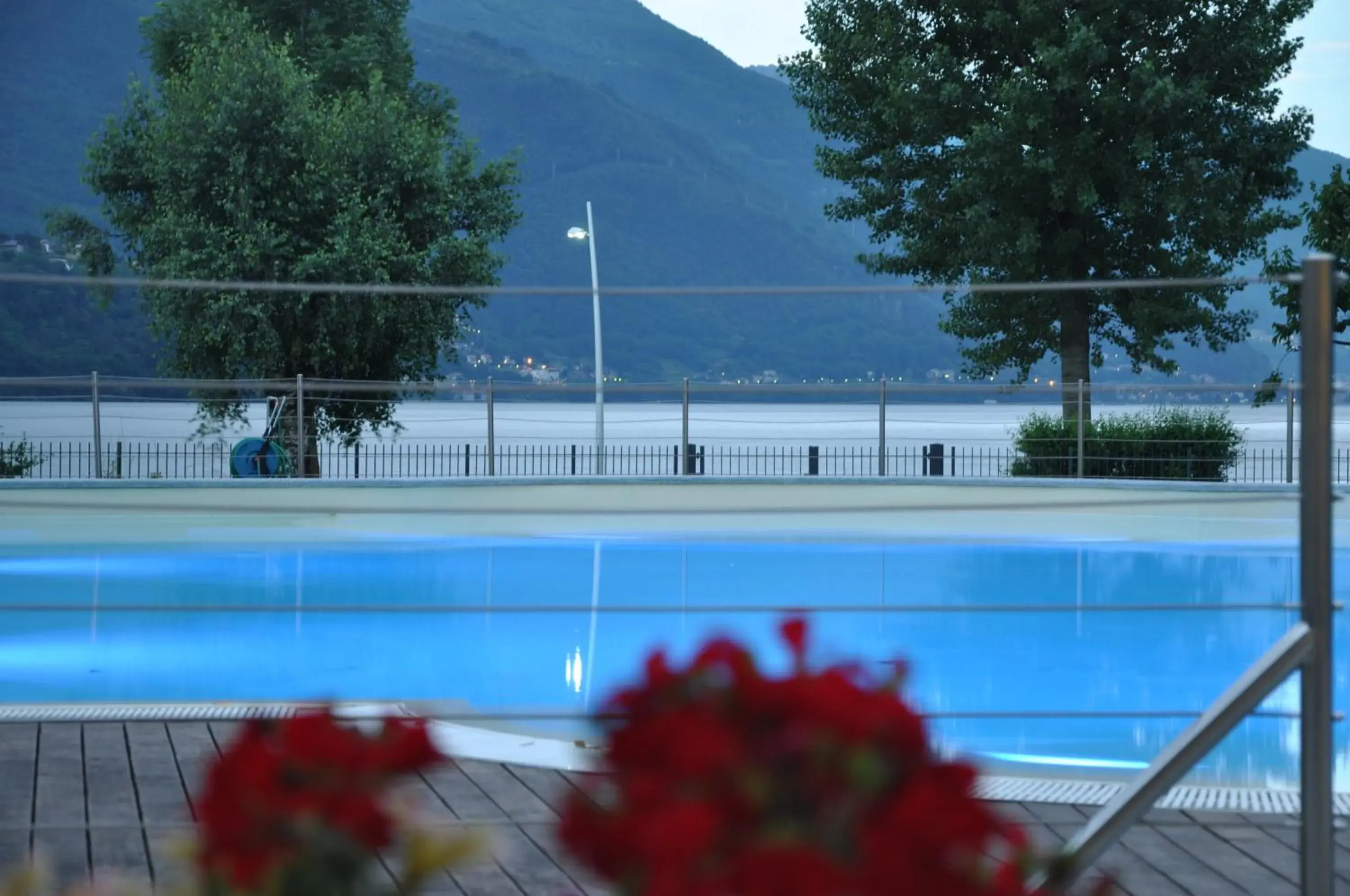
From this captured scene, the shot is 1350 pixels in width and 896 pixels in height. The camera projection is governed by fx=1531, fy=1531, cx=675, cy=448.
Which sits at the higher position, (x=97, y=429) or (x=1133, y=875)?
(x=97, y=429)

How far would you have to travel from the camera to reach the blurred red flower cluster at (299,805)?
0.51 m

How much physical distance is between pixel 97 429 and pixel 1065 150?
709cm

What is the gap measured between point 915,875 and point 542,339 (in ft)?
135

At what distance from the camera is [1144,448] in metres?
10.3

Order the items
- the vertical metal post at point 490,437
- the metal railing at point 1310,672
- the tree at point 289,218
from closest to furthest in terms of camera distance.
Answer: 1. the metal railing at point 1310,672
2. the vertical metal post at point 490,437
3. the tree at point 289,218

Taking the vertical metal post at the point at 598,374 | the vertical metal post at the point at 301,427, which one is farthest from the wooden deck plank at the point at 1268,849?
the vertical metal post at the point at 301,427

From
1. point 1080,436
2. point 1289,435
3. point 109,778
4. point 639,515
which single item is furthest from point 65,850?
point 1289,435

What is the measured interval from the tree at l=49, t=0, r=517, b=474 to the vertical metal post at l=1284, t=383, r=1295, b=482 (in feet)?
20.3

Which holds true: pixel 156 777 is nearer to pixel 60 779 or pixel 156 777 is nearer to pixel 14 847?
pixel 60 779

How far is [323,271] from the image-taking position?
11.9 metres

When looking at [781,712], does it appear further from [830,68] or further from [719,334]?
[719,334]

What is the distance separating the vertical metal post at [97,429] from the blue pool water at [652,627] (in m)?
1.91

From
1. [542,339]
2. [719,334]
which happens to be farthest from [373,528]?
[719,334]

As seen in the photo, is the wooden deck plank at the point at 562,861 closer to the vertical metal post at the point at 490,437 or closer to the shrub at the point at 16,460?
the vertical metal post at the point at 490,437
